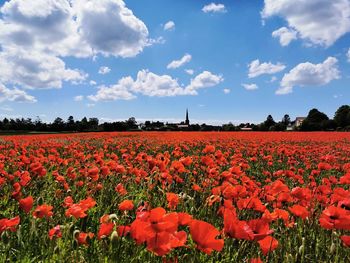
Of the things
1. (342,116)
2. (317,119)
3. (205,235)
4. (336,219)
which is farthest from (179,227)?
(317,119)

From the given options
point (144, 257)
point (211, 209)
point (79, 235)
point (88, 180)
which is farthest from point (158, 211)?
point (88, 180)

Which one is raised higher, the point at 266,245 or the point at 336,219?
the point at 336,219

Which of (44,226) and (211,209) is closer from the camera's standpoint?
(44,226)

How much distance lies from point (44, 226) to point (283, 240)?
6.67 feet

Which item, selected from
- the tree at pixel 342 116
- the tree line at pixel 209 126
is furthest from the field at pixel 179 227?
the tree at pixel 342 116

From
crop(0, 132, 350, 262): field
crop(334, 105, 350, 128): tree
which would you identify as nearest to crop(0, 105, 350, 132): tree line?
crop(334, 105, 350, 128): tree

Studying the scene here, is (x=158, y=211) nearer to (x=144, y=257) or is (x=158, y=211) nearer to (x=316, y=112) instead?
(x=144, y=257)

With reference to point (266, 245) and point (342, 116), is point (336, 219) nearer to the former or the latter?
point (266, 245)

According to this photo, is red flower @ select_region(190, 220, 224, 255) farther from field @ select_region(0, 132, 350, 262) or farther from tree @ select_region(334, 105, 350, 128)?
tree @ select_region(334, 105, 350, 128)

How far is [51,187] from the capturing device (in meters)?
5.07

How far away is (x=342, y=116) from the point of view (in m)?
89.9

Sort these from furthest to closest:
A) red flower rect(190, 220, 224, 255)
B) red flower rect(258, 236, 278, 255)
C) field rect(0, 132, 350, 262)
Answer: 1. red flower rect(258, 236, 278, 255)
2. field rect(0, 132, 350, 262)
3. red flower rect(190, 220, 224, 255)

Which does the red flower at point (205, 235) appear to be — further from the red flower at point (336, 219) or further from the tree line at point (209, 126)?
the tree line at point (209, 126)

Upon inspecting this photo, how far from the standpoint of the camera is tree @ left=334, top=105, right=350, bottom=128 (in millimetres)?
84050
